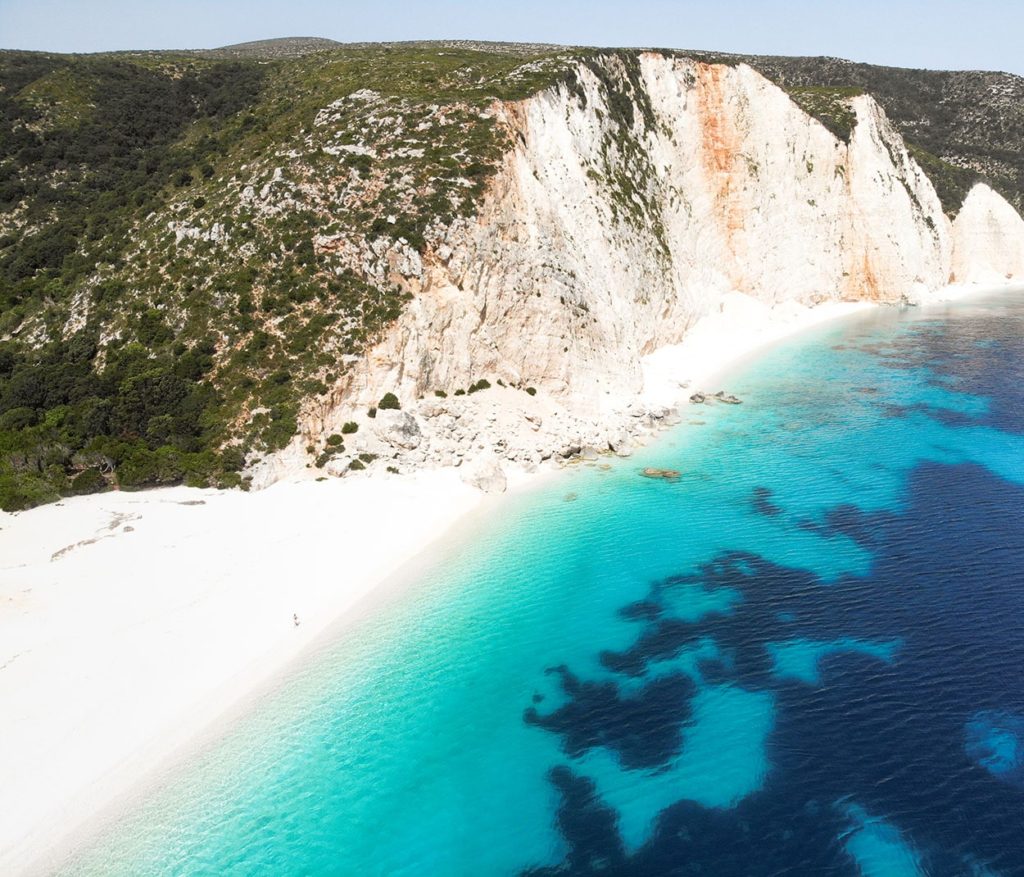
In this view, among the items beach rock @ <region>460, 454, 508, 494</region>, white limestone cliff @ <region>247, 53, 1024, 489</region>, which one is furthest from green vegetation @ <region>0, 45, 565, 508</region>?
beach rock @ <region>460, 454, 508, 494</region>

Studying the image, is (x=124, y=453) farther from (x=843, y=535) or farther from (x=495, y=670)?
(x=843, y=535)

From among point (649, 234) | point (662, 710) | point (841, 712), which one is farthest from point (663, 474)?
point (649, 234)

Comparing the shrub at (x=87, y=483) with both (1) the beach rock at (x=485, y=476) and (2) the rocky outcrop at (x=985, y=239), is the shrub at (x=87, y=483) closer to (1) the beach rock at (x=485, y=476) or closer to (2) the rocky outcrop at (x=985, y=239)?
(1) the beach rock at (x=485, y=476)

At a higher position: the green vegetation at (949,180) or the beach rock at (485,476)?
the green vegetation at (949,180)

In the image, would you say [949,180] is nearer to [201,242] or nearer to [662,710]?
[201,242]

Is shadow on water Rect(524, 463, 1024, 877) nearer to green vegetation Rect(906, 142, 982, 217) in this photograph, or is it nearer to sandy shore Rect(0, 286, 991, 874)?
sandy shore Rect(0, 286, 991, 874)

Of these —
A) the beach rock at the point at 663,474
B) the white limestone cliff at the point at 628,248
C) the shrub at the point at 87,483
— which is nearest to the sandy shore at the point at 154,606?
the shrub at the point at 87,483
